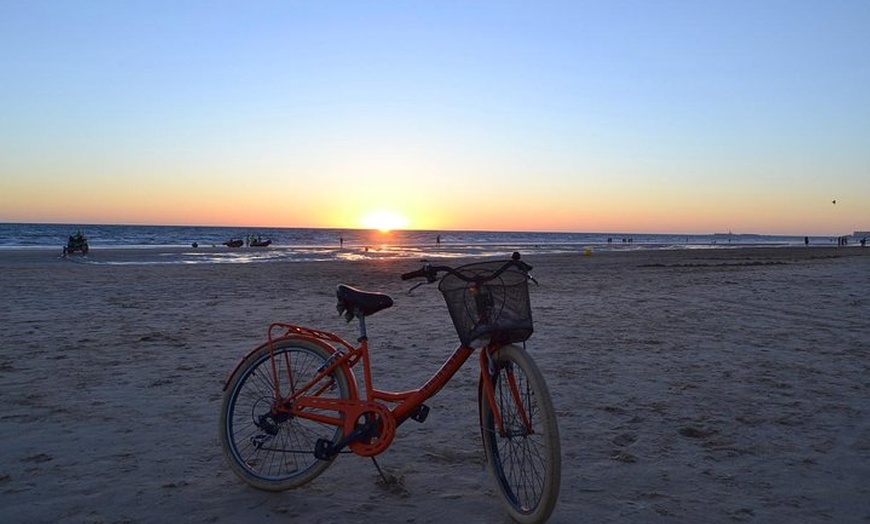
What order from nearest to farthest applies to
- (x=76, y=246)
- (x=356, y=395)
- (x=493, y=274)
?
(x=493, y=274), (x=356, y=395), (x=76, y=246)

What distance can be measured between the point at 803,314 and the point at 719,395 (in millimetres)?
6011

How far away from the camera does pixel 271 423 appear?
402 cm

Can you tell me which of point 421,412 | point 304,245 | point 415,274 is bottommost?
point 421,412

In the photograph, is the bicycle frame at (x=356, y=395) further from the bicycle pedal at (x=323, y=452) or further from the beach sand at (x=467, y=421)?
the beach sand at (x=467, y=421)

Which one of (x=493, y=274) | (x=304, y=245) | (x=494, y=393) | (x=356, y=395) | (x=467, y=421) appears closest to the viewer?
(x=493, y=274)

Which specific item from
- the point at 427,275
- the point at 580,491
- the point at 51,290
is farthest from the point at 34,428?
the point at 51,290

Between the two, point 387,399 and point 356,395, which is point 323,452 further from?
point 387,399

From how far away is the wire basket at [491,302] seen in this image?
3305 mm

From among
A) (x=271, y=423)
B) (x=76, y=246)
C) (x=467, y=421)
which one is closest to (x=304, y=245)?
(x=76, y=246)

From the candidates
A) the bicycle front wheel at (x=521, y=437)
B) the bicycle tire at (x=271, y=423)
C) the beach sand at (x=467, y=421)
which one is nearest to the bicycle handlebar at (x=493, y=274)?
the bicycle front wheel at (x=521, y=437)

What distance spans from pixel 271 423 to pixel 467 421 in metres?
1.75

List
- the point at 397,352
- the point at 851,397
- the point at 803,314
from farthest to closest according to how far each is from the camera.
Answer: the point at 803,314
the point at 397,352
the point at 851,397

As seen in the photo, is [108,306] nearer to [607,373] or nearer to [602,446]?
[607,373]

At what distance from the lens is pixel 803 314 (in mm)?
10523
